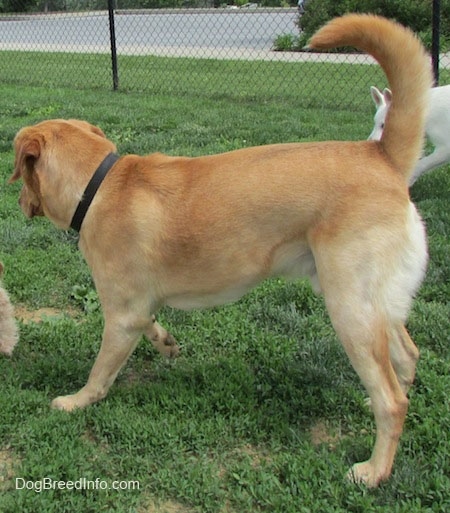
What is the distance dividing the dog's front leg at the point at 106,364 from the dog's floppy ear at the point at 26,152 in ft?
2.53

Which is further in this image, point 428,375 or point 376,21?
point 428,375

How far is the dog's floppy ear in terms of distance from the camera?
2775 millimetres

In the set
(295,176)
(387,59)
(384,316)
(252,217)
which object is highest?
(387,59)

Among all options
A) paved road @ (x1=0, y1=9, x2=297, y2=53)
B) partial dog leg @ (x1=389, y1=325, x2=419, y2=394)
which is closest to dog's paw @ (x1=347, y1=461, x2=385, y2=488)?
partial dog leg @ (x1=389, y1=325, x2=419, y2=394)

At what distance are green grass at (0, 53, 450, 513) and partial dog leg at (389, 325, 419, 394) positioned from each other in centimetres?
12

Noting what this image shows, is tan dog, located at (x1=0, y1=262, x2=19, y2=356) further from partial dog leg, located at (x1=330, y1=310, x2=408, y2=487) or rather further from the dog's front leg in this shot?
partial dog leg, located at (x1=330, y1=310, x2=408, y2=487)

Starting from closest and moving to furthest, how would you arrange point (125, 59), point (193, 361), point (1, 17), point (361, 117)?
1. point (193, 361)
2. point (361, 117)
3. point (125, 59)
4. point (1, 17)

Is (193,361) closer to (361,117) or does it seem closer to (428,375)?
(428,375)

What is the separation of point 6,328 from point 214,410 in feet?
4.05

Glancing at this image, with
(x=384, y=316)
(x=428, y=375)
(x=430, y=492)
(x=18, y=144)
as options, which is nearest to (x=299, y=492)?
(x=430, y=492)

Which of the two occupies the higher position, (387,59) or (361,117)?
(387,59)

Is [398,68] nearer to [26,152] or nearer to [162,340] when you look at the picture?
[26,152]

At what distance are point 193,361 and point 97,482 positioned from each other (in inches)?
37.7

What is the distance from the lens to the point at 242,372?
317cm
